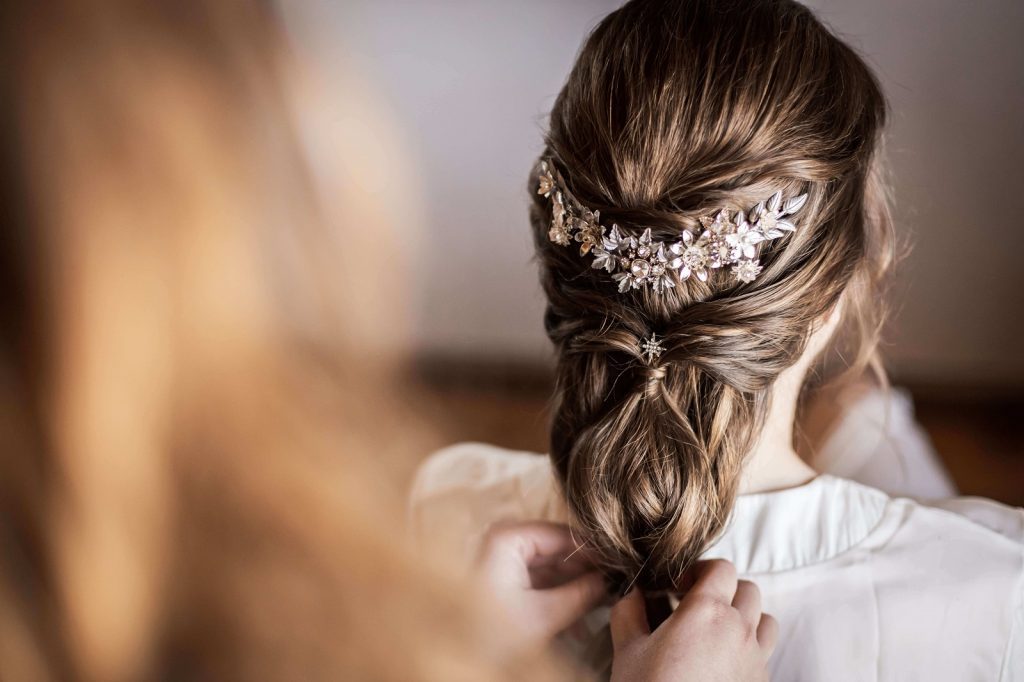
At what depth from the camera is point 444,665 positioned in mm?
495

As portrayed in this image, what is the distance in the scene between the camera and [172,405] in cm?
49

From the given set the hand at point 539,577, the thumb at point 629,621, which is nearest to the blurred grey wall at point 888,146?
the hand at point 539,577

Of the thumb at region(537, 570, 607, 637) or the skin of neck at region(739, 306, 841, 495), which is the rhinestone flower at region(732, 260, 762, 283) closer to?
the skin of neck at region(739, 306, 841, 495)

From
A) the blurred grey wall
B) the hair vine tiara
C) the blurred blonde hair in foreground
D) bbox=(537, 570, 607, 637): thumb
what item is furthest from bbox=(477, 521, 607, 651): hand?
the blurred grey wall

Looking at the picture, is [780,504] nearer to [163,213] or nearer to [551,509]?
[551,509]

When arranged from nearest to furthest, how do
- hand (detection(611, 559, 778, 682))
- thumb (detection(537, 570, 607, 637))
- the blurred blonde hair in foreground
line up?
the blurred blonde hair in foreground → hand (detection(611, 559, 778, 682)) → thumb (detection(537, 570, 607, 637))

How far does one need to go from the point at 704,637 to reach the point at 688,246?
0.36 metres

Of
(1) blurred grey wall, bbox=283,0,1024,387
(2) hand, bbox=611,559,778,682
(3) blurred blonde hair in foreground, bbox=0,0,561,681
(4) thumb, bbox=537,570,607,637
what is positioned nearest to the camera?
(3) blurred blonde hair in foreground, bbox=0,0,561,681

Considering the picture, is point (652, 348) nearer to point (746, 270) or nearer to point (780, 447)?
point (746, 270)

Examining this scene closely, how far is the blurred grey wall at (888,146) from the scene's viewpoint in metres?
1.79

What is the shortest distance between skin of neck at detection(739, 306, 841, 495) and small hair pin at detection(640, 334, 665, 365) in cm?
19

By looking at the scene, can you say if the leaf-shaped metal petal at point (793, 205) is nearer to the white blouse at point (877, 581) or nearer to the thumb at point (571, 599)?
the white blouse at point (877, 581)

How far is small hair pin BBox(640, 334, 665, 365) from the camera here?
0.71 meters

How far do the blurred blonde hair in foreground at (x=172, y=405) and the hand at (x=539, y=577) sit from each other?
0.15 m
